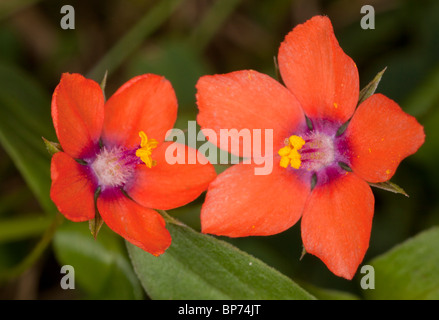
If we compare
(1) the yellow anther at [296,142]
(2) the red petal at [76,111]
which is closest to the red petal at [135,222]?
(2) the red petal at [76,111]

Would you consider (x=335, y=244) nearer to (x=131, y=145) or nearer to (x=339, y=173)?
(x=339, y=173)

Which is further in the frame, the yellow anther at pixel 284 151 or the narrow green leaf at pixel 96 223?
the yellow anther at pixel 284 151

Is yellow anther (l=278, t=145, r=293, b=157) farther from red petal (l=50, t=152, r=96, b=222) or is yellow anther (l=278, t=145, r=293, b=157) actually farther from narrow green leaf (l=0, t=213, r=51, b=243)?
narrow green leaf (l=0, t=213, r=51, b=243)

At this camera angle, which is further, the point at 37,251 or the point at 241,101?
the point at 37,251

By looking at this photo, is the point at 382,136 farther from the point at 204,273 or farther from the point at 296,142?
the point at 204,273

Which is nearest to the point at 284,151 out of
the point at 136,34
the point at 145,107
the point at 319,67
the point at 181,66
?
the point at 319,67

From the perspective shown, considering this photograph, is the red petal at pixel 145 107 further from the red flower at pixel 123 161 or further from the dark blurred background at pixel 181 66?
the dark blurred background at pixel 181 66
